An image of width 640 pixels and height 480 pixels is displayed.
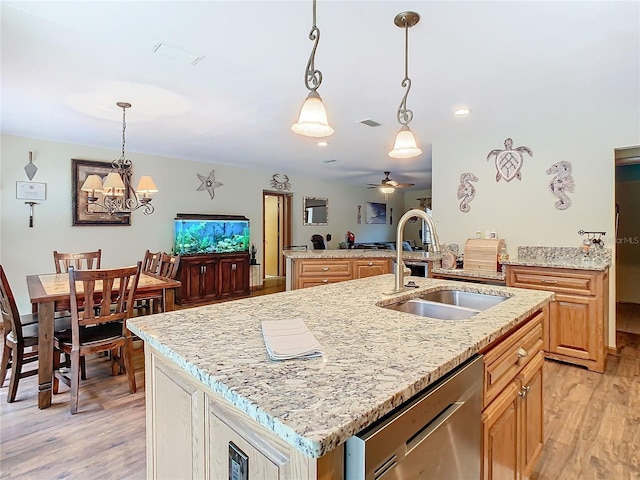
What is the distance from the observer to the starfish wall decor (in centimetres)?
597

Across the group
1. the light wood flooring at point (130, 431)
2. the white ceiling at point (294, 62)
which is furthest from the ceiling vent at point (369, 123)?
the light wood flooring at point (130, 431)

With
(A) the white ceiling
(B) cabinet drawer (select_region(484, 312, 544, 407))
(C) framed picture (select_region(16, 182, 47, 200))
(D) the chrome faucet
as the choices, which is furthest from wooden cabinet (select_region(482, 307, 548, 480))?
(C) framed picture (select_region(16, 182, 47, 200))

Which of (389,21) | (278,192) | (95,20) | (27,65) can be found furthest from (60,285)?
(278,192)

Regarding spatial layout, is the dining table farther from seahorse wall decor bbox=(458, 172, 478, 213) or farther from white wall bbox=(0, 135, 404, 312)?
seahorse wall decor bbox=(458, 172, 478, 213)

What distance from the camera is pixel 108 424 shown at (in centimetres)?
220

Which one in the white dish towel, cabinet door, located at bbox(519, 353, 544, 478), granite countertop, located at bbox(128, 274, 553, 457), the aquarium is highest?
the aquarium

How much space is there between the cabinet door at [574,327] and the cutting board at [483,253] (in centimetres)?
70

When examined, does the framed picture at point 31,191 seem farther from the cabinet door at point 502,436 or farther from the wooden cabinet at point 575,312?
the wooden cabinet at point 575,312

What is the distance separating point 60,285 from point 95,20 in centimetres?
203

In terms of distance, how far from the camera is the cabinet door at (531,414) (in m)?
A: 1.49

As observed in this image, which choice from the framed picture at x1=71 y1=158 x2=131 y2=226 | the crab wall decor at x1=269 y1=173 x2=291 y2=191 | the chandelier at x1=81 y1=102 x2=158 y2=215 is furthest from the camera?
the crab wall decor at x1=269 y1=173 x2=291 y2=191

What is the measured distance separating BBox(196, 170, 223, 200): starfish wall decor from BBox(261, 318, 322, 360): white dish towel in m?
5.22

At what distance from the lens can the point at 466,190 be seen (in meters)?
4.22

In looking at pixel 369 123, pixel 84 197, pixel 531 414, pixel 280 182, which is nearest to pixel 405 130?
pixel 531 414
